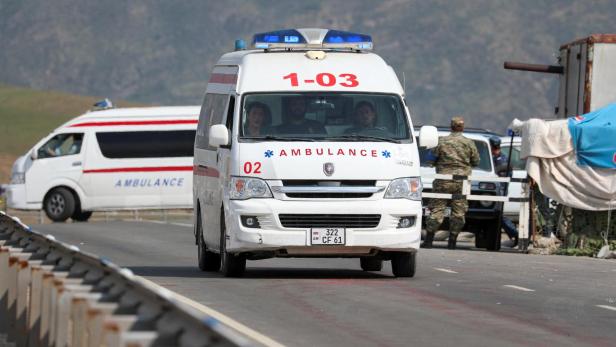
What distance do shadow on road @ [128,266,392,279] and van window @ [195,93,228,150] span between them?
54.9 inches

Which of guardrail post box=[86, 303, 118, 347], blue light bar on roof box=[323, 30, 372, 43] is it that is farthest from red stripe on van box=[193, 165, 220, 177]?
guardrail post box=[86, 303, 118, 347]

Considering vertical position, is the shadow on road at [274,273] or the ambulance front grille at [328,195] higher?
the ambulance front grille at [328,195]

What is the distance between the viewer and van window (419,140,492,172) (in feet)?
94.9

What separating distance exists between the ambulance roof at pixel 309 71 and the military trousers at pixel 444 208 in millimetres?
8377

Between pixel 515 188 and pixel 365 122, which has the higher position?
pixel 365 122

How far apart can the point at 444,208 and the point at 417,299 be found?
11692mm

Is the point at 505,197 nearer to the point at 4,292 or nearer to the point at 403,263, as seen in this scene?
the point at 403,263

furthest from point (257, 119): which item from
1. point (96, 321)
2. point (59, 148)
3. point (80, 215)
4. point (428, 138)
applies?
point (80, 215)

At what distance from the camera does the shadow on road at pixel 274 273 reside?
18.7m

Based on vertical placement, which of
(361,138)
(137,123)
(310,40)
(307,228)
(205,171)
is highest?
(310,40)

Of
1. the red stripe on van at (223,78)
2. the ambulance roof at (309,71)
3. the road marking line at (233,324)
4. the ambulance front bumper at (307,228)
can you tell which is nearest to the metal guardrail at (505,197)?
the red stripe on van at (223,78)

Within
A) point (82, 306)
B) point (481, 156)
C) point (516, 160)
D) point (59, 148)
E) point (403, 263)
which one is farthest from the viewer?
point (59, 148)

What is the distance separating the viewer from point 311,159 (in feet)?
57.4

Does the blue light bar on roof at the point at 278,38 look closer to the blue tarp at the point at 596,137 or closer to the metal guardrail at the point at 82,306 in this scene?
the metal guardrail at the point at 82,306
